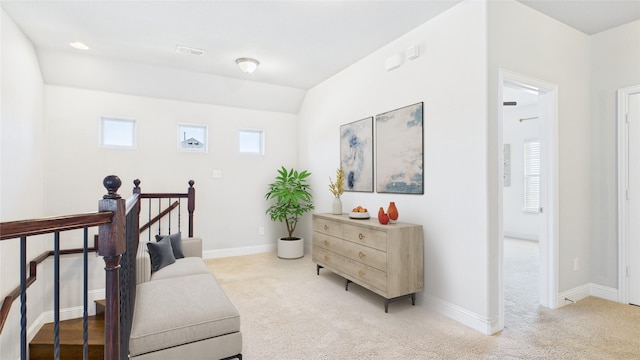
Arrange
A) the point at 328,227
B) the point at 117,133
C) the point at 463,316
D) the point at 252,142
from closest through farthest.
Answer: the point at 463,316, the point at 328,227, the point at 117,133, the point at 252,142

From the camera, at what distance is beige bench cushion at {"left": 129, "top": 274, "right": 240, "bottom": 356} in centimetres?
181

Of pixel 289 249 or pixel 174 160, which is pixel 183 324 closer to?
pixel 289 249

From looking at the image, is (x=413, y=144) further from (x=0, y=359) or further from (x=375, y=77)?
(x=0, y=359)

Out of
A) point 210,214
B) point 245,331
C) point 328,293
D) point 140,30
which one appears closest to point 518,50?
point 328,293

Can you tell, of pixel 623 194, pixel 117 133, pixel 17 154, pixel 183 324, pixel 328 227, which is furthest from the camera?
pixel 117 133

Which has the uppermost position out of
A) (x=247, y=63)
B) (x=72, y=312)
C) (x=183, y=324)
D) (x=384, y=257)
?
(x=247, y=63)

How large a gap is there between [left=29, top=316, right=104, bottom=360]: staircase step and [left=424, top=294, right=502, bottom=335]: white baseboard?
9.89 ft

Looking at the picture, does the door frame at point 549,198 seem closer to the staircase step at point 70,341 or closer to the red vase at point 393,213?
the red vase at point 393,213

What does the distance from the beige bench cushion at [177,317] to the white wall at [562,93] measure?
2162 mm

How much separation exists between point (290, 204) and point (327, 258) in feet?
5.23

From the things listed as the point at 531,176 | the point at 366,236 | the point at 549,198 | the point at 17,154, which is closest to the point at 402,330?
the point at 366,236

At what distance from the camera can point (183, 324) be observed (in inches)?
74.8

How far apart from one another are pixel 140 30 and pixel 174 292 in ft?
9.24

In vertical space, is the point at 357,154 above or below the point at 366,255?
above
